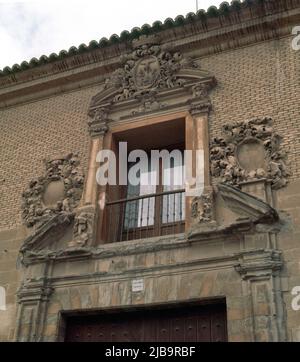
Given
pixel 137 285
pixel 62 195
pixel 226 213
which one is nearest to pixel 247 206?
pixel 226 213

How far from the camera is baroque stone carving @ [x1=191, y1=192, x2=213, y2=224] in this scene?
23.5ft

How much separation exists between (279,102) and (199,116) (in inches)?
47.7

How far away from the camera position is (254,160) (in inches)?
294

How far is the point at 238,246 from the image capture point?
22.4ft

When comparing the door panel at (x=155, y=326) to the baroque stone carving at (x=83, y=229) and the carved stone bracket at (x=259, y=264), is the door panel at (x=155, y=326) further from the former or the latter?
the baroque stone carving at (x=83, y=229)

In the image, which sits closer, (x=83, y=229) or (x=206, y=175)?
(x=206, y=175)

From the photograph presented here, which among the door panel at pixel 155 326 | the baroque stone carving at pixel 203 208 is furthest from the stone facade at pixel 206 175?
the door panel at pixel 155 326

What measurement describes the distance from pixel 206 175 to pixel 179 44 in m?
2.69

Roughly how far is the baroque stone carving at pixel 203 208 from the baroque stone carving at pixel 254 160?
14.9 inches

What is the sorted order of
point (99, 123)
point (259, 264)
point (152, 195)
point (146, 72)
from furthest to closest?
1. point (146, 72)
2. point (99, 123)
3. point (152, 195)
4. point (259, 264)

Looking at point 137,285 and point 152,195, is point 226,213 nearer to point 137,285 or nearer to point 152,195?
point 152,195

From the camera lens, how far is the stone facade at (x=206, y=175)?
672 cm
